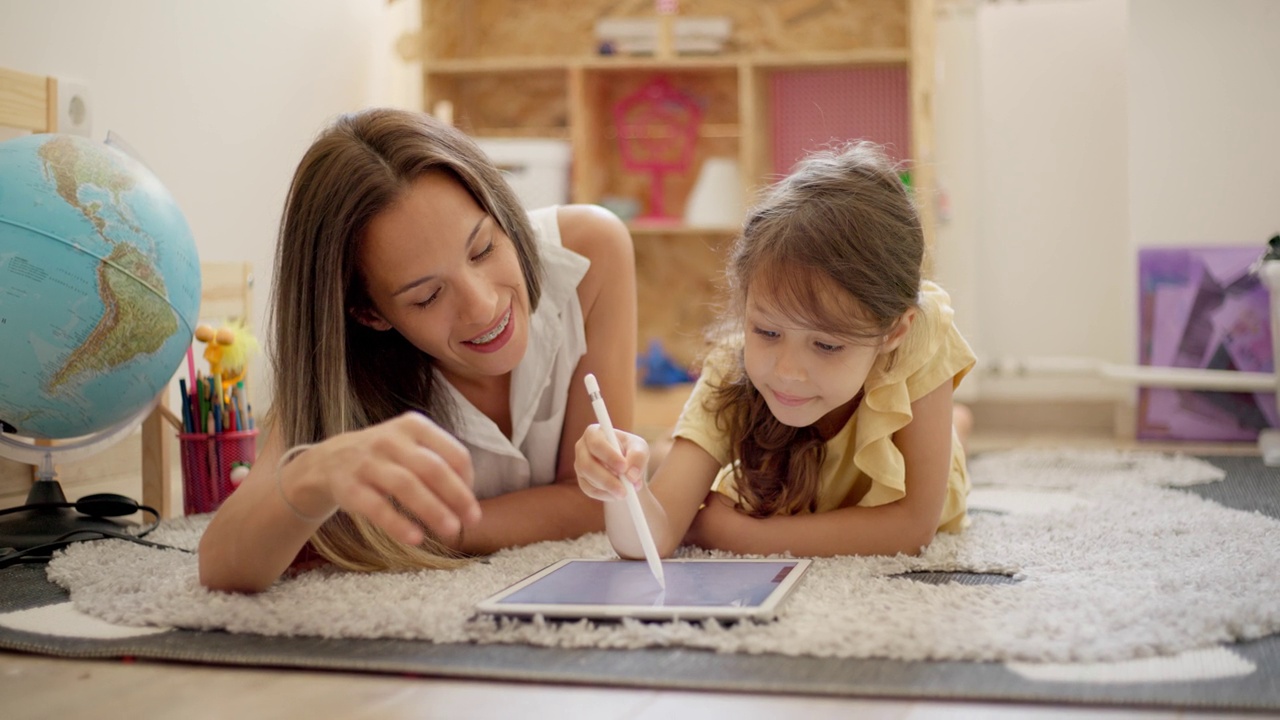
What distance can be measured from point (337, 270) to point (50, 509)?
0.64 meters

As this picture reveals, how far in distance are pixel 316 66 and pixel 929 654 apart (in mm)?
2451

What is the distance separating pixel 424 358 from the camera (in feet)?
4.29

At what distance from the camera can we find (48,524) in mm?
1440

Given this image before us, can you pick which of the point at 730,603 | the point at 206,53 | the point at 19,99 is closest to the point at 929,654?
the point at 730,603

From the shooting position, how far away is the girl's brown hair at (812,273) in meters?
1.12

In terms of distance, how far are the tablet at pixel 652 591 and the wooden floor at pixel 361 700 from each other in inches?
4.5

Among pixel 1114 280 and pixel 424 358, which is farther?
pixel 1114 280

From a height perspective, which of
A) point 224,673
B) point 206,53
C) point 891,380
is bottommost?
point 224,673

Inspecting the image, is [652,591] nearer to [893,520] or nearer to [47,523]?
[893,520]

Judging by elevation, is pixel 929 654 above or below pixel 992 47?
below

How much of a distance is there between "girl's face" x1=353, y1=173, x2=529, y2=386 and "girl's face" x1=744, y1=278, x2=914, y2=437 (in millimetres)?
254

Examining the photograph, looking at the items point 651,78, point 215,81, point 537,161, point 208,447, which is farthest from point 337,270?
point 651,78

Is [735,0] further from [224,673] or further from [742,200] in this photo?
[224,673]

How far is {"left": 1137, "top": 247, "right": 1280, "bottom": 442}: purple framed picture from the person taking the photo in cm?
252
